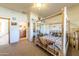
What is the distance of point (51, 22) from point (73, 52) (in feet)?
2.40

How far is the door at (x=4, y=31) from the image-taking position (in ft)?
5.88

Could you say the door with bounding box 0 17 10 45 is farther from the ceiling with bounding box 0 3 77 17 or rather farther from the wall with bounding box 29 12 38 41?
the wall with bounding box 29 12 38 41

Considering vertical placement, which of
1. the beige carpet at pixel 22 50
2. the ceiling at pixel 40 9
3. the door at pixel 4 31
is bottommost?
the beige carpet at pixel 22 50

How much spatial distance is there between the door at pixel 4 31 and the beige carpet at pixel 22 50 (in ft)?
0.39

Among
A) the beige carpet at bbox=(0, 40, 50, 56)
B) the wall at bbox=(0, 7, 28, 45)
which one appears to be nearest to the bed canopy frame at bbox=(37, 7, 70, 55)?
the beige carpet at bbox=(0, 40, 50, 56)

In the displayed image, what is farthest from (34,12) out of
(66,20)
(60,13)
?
(66,20)

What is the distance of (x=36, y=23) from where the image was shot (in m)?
2.01

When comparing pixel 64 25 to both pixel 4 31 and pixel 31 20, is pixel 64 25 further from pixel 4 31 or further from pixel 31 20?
pixel 4 31

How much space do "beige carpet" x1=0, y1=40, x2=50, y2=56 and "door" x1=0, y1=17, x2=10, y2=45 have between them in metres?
0.12

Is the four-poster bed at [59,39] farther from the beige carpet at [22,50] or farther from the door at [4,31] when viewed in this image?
the door at [4,31]

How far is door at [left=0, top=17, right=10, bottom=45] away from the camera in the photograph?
5.88ft

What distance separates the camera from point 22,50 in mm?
1856

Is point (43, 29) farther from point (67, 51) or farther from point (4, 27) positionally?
point (4, 27)

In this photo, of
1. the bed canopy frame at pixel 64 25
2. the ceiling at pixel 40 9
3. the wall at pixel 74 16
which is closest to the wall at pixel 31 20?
the ceiling at pixel 40 9
